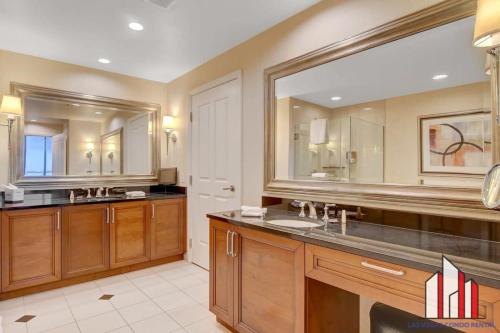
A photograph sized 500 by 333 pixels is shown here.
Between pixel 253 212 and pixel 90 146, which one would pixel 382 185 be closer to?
pixel 253 212

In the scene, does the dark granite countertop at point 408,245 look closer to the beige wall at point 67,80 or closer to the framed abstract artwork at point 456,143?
the framed abstract artwork at point 456,143

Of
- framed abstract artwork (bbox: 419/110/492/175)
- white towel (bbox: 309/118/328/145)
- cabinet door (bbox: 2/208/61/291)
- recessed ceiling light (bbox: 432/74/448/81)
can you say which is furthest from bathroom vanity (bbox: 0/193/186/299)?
recessed ceiling light (bbox: 432/74/448/81)

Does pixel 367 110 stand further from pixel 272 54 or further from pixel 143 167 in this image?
pixel 143 167

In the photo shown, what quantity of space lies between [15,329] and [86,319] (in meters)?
0.47

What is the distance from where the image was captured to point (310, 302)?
1.51m

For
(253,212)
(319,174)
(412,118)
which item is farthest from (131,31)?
(412,118)

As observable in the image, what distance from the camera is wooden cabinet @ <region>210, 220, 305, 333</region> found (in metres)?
1.55

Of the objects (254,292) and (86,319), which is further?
(86,319)

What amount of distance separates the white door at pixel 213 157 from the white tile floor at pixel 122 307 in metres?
0.62

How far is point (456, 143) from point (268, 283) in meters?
1.33

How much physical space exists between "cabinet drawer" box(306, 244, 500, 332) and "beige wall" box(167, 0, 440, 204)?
1.23 metres

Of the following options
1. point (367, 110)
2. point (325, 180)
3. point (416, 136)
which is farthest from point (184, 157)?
point (416, 136)

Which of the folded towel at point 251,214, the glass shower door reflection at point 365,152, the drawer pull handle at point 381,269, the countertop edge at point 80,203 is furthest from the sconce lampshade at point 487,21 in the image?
the countertop edge at point 80,203

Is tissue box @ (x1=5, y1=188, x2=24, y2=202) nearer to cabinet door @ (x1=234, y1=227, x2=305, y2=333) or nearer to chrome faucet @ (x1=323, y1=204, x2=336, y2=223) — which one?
cabinet door @ (x1=234, y1=227, x2=305, y2=333)
